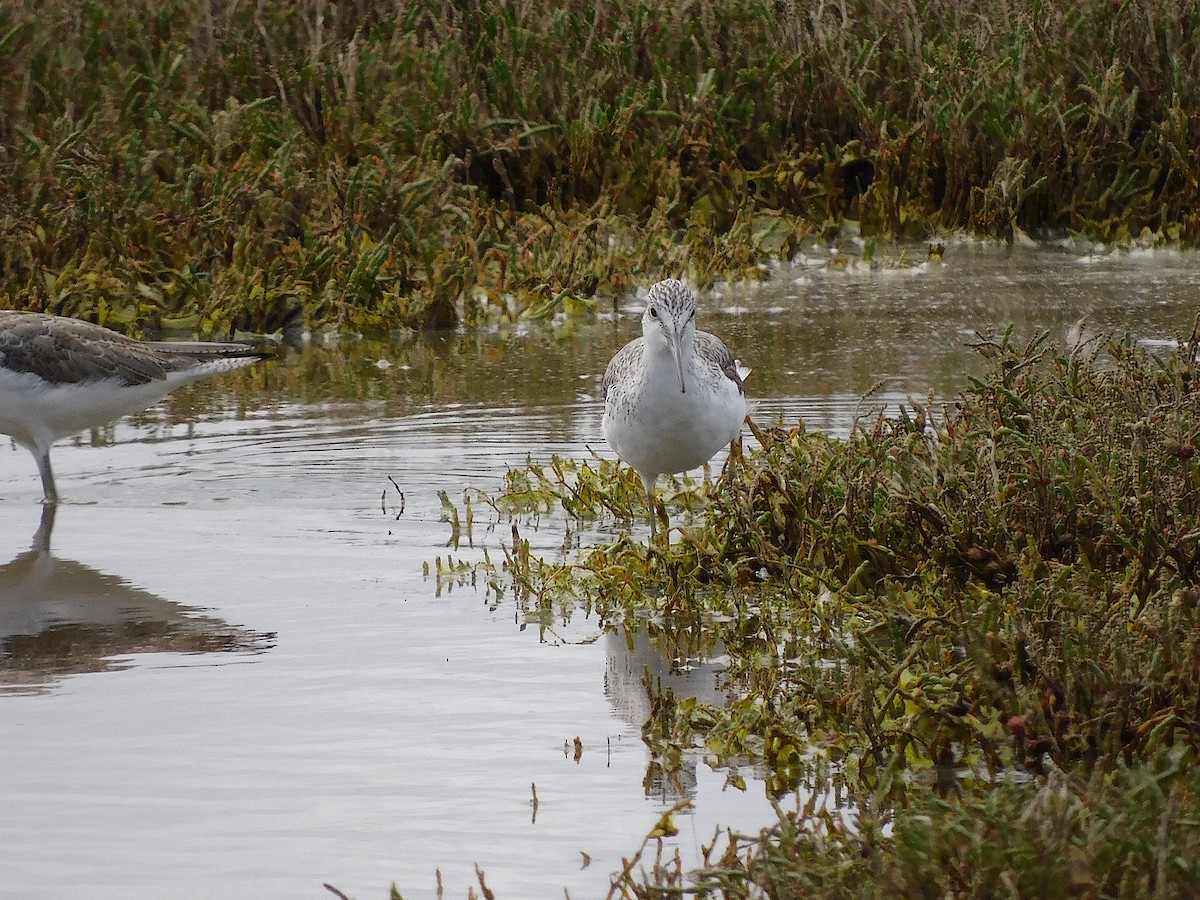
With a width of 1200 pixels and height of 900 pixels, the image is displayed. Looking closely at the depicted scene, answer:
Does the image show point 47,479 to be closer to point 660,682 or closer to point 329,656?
point 329,656

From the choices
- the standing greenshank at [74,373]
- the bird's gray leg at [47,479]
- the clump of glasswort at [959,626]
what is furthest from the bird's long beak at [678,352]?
the bird's gray leg at [47,479]

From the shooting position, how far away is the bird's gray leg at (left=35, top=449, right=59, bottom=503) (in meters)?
8.08

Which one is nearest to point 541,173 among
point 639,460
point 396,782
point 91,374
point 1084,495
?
point 91,374

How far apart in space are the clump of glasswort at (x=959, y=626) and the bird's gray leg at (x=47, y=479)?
2.05 m

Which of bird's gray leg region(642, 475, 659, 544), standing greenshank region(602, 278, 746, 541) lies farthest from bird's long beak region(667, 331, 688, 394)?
bird's gray leg region(642, 475, 659, 544)

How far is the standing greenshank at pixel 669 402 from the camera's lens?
270 inches

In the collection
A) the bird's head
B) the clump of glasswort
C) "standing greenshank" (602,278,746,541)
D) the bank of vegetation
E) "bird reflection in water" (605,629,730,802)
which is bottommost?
"bird reflection in water" (605,629,730,802)

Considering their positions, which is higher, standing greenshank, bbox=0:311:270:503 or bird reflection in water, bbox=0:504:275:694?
standing greenshank, bbox=0:311:270:503

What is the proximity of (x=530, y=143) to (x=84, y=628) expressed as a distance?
8.51 m

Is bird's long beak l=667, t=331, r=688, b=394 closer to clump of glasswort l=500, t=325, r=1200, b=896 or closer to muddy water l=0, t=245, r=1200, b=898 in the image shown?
clump of glasswort l=500, t=325, r=1200, b=896

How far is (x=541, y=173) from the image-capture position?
14.2 meters

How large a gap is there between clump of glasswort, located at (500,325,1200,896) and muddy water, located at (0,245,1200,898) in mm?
249

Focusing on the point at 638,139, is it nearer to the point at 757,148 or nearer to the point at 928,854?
the point at 757,148

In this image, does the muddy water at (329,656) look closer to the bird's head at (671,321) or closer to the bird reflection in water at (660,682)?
the bird reflection in water at (660,682)
